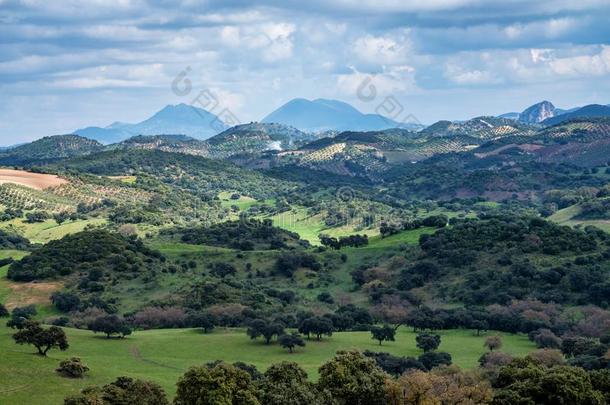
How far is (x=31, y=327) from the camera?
240 feet

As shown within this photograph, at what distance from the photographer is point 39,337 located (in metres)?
72.4

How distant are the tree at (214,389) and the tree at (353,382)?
6153mm

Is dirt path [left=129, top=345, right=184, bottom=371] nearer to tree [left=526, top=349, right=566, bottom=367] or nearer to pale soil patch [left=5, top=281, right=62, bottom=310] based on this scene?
tree [left=526, top=349, right=566, bottom=367]

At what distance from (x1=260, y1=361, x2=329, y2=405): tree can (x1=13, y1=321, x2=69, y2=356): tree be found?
83.0 ft

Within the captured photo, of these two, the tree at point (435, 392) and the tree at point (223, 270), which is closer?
the tree at point (435, 392)

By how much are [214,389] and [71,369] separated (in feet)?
59.1

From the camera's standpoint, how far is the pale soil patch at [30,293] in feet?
391

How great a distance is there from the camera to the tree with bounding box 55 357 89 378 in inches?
2539

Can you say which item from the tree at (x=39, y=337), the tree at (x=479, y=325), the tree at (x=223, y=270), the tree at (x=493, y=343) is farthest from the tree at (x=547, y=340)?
the tree at (x=223, y=270)

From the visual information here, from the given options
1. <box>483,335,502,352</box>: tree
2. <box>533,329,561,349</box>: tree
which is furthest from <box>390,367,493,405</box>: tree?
<box>533,329,561,349</box>: tree

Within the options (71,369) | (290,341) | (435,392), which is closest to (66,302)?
(290,341)

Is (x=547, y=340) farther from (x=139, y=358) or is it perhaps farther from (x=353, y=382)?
(x=139, y=358)

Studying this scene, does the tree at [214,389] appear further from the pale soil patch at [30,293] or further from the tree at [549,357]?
the pale soil patch at [30,293]

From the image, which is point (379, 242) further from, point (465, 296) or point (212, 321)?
point (212, 321)
